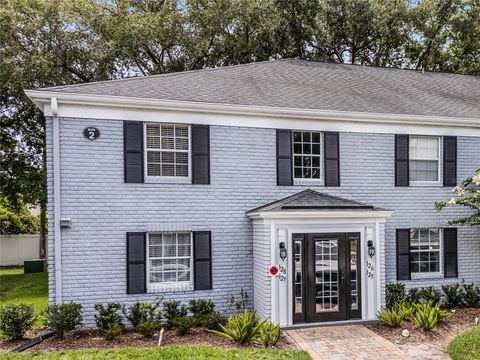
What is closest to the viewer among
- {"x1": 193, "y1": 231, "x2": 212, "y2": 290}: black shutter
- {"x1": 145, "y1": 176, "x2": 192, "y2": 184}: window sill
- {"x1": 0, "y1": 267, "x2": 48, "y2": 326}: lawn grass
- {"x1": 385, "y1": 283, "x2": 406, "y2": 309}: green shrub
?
{"x1": 145, "y1": 176, "x2": 192, "y2": 184}: window sill

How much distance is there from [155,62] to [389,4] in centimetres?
1360

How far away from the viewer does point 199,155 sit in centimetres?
937

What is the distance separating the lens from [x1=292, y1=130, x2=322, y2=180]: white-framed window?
10.2 m

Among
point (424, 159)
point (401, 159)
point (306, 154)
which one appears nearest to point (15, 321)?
point (306, 154)

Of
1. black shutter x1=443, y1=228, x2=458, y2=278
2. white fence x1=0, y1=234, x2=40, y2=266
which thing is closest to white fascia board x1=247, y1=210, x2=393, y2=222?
black shutter x1=443, y1=228, x2=458, y2=278

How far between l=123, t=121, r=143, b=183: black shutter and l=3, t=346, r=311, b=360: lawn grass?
3868mm

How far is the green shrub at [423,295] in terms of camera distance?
399 inches

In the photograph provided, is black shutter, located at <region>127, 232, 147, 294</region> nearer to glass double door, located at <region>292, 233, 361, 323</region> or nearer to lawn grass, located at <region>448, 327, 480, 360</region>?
glass double door, located at <region>292, 233, 361, 323</region>

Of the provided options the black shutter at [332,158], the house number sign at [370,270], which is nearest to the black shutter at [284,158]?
the black shutter at [332,158]

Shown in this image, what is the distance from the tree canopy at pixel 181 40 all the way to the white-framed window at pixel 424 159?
11.5 m

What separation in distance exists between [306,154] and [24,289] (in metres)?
11.9

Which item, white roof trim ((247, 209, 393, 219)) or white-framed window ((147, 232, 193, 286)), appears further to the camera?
white-framed window ((147, 232, 193, 286))

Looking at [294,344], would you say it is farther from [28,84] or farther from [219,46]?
[219,46]

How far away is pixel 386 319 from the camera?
8.56 meters
